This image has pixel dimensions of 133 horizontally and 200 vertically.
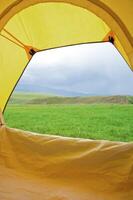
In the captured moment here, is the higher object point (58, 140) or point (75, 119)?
point (58, 140)

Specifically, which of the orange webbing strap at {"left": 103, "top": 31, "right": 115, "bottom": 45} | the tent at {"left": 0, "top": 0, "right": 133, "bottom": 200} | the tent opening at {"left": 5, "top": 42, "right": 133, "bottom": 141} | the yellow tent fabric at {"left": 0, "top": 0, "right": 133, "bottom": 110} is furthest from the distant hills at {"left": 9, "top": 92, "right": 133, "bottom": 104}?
the orange webbing strap at {"left": 103, "top": 31, "right": 115, "bottom": 45}

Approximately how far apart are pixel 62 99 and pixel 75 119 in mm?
641

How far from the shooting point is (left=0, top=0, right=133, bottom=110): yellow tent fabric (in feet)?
4.65

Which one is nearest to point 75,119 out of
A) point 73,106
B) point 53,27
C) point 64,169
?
point 73,106

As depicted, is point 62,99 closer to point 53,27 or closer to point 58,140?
point 53,27

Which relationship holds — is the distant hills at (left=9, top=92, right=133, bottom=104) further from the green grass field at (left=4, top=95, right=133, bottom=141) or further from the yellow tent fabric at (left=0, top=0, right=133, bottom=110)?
the yellow tent fabric at (left=0, top=0, right=133, bottom=110)

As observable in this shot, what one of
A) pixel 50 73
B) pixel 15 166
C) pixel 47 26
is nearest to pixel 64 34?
pixel 47 26

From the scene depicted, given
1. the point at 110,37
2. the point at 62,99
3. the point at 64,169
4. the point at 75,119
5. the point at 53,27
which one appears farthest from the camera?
the point at 62,99

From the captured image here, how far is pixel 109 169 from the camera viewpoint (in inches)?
54.2

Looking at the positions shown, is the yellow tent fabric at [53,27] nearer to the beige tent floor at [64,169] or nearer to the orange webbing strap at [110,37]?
the orange webbing strap at [110,37]

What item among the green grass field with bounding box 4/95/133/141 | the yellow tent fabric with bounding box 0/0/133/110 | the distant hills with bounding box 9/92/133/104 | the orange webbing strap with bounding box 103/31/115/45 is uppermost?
the yellow tent fabric with bounding box 0/0/133/110

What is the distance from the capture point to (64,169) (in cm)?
148

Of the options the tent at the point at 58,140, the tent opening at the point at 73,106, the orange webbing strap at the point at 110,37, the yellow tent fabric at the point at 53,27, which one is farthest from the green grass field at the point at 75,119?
the orange webbing strap at the point at 110,37

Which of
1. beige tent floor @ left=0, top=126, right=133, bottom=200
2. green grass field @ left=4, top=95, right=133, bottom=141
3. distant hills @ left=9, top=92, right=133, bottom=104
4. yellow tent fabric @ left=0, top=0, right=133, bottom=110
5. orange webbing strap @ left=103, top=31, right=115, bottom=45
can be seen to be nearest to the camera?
beige tent floor @ left=0, top=126, right=133, bottom=200
